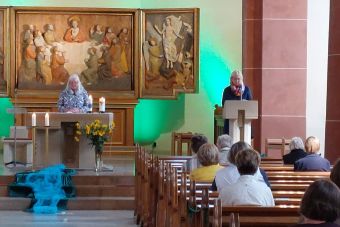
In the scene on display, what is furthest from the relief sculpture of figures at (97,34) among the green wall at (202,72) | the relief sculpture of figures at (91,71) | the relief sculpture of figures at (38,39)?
the green wall at (202,72)

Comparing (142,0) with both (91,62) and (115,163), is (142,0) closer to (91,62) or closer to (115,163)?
(91,62)

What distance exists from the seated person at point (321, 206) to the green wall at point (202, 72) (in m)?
14.3

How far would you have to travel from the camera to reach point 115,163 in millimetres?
14453

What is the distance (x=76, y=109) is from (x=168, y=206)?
6.47m

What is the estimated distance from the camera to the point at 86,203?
10969 mm

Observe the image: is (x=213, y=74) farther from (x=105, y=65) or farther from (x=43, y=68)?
(x=43, y=68)

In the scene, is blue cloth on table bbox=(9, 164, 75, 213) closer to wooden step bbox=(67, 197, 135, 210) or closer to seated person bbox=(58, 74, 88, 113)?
wooden step bbox=(67, 197, 135, 210)

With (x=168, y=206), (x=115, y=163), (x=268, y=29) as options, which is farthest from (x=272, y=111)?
(x=168, y=206)

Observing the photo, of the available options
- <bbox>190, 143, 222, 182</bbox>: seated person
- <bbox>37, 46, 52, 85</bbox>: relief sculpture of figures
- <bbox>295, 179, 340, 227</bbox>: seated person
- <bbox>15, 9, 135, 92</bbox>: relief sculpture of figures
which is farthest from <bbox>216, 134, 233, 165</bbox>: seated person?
<bbox>37, 46, 52, 85</bbox>: relief sculpture of figures

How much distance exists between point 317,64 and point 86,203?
782 centimetres

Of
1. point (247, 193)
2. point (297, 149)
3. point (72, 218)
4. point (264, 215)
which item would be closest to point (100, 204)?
point (72, 218)

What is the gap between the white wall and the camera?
55.3 feet

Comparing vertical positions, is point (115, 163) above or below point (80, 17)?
below

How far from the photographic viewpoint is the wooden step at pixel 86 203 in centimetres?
1084
